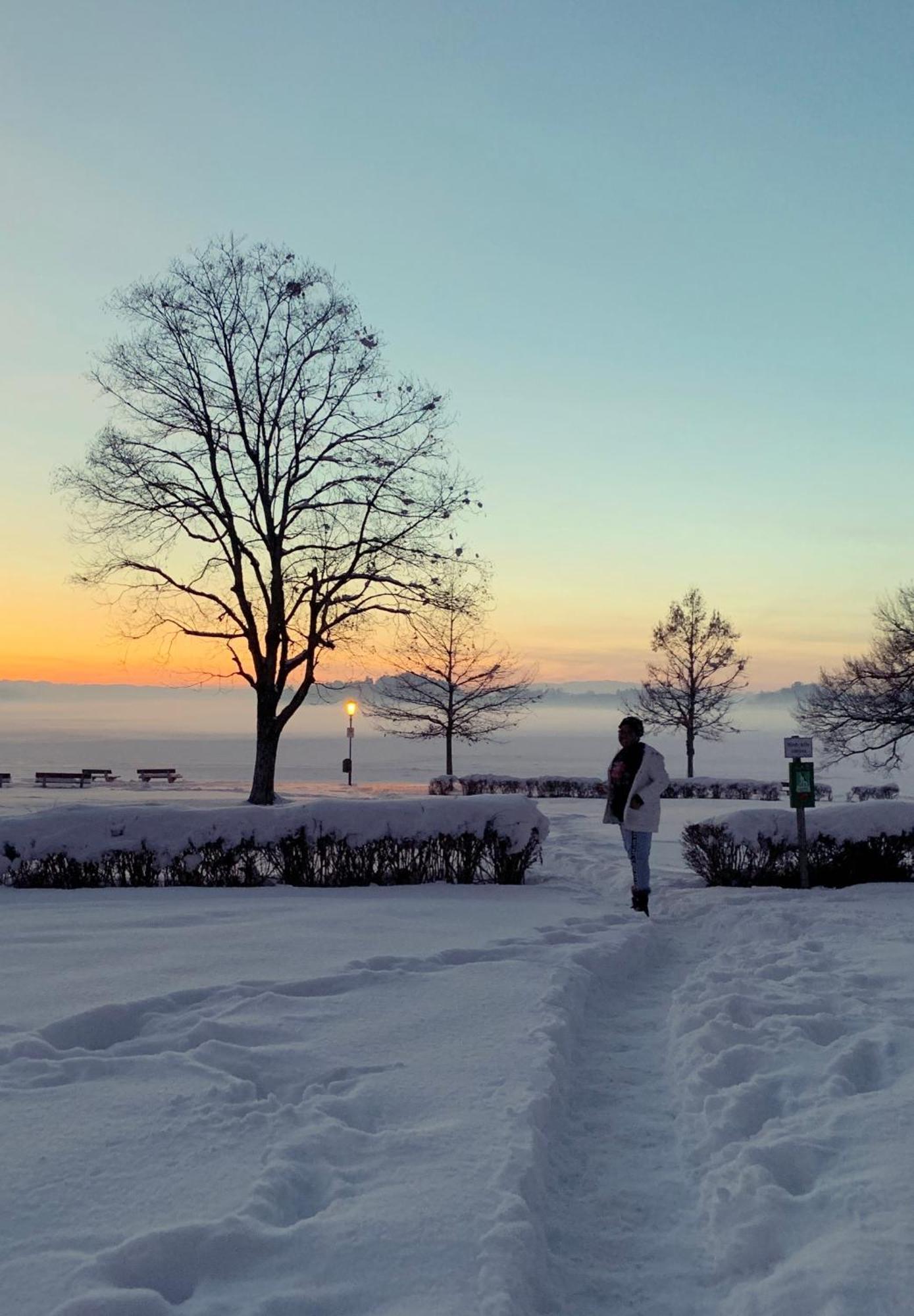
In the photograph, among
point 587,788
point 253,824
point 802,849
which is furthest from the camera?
point 587,788

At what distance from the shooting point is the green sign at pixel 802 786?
10500 millimetres

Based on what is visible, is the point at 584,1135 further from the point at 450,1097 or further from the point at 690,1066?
the point at 690,1066

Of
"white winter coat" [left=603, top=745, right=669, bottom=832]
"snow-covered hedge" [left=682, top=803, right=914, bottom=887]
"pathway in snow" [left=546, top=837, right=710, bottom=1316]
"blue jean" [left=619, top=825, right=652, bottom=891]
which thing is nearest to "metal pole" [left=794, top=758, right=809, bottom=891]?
"snow-covered hedge" [left=682, top=803, right=914, bottom=887]

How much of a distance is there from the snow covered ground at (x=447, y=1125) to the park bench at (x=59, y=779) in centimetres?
2848

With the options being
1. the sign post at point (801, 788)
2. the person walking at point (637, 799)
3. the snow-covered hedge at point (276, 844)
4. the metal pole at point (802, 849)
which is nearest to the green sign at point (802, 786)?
the sign post at point (801, 788)

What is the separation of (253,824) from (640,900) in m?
4.08

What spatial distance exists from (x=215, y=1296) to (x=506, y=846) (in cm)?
786

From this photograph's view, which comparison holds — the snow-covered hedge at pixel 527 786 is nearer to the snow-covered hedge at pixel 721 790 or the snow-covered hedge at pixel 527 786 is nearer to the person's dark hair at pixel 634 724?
the snow-covered hedge at pixel 721 790

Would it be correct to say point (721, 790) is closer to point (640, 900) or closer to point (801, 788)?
point (801, 788)

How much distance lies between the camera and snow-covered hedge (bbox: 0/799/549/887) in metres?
10.0

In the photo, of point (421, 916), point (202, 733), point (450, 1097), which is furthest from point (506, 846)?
point (202, 733)

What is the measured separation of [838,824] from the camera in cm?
1117

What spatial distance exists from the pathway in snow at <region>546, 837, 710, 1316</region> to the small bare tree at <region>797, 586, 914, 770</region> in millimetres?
24782

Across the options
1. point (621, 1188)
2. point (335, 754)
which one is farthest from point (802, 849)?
point (335, 754)
